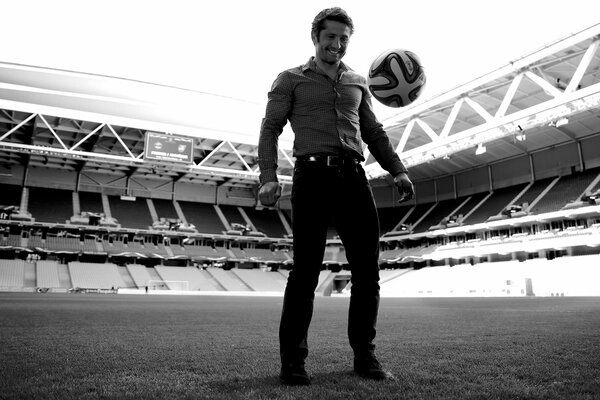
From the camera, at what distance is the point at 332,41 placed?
8.13ft

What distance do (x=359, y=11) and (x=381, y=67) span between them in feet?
46.7

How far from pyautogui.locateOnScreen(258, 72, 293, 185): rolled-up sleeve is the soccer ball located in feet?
10.3

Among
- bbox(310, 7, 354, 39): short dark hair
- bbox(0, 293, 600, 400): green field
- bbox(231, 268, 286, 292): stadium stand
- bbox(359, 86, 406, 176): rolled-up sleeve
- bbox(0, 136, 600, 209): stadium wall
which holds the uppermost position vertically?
bbox(0, 136, 600, 209): stadium wall

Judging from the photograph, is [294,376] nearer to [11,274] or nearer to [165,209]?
[11,274]

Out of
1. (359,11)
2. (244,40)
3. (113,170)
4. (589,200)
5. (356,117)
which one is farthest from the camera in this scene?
(113,170)

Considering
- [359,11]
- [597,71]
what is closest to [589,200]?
[597,71]

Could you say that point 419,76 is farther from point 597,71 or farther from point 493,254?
point 493,254

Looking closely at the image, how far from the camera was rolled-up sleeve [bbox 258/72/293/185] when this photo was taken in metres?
2.45

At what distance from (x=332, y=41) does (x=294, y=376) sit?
5.33 feet

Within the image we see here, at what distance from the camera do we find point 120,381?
6.95ft

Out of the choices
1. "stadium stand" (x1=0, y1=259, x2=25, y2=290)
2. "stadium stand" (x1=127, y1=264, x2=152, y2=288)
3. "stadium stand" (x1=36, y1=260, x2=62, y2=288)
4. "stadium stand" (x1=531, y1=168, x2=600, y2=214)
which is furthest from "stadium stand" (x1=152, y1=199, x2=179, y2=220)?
"stadium stand" (x1=531, y1=168, x2=600, y2=214)

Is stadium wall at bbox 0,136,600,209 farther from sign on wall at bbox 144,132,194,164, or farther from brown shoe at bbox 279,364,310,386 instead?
brown shoe at bbox 279,364,310,386

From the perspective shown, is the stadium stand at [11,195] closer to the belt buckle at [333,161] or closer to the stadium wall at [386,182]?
the stadium wall at [386,182]

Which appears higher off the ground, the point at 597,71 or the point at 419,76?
the point at 597,71
